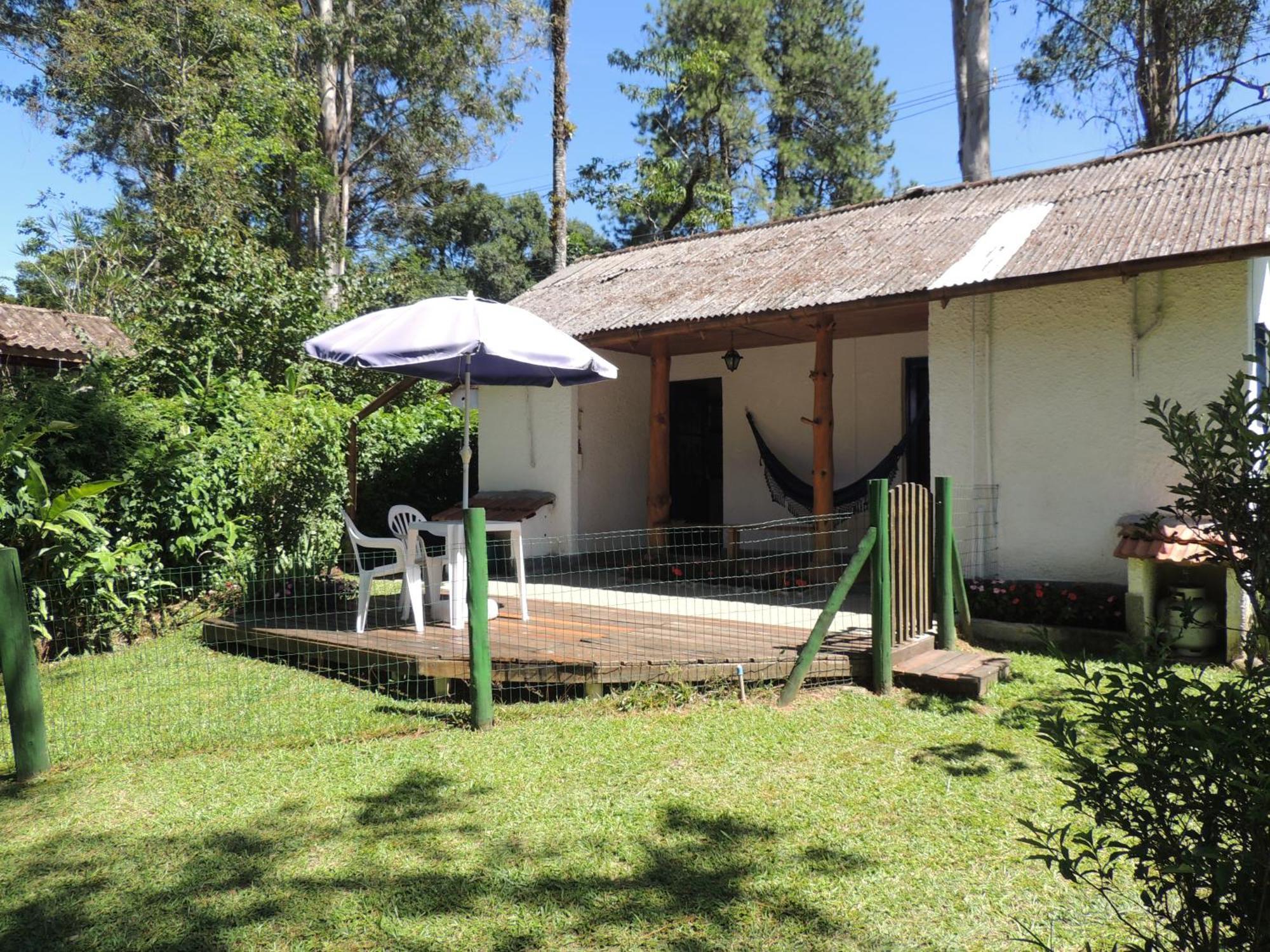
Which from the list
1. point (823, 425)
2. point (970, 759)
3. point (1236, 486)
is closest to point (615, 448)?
point (823, 425)

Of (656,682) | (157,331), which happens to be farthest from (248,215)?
(656,682)

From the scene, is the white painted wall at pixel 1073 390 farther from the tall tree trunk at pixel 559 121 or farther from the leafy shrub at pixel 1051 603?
the tall tree trunk at pixel 559 121

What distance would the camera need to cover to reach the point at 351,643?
18.3ft

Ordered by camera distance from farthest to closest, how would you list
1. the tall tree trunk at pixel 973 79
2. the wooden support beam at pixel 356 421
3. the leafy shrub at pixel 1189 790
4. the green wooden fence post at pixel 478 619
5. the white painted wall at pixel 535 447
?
→ the tall tree trunk at pixel 973 79, the white painted wall at pixel 535 447, the wooden support beam at pixel 356 421, the green wooden fence post at pixel 478 619, the leafy shrub at pixel 1189 790

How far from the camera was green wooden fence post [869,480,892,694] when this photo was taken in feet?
16.7

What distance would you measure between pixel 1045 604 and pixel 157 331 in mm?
10172

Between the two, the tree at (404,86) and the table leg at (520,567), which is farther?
the tree at (404,86)

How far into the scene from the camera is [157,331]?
1059 cm

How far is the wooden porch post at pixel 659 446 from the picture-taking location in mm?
9117

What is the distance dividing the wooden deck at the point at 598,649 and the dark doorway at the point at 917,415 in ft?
12.2

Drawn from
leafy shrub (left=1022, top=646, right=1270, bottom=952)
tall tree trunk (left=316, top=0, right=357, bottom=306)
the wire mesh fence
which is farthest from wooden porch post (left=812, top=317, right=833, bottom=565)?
tall tree trunk (left=316, top=0, right=357, bottom=306)

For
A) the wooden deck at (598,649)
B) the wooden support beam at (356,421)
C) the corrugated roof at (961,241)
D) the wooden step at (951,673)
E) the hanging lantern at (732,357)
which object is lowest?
the wooden step at (951,673)

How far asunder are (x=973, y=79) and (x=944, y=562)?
1269cm

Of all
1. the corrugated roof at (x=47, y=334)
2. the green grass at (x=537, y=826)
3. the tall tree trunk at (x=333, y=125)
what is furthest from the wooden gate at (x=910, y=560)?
the tall tree trunk at (x=333, y=125)
